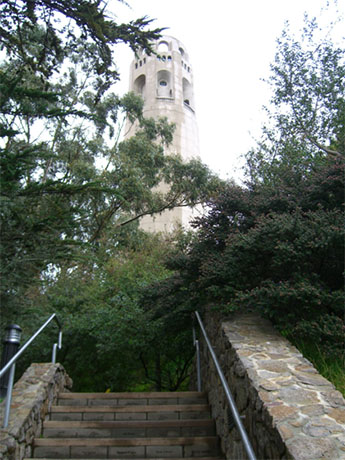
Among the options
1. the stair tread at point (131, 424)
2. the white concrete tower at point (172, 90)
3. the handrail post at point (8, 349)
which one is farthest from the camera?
the white concrete tower at point (172, 90)

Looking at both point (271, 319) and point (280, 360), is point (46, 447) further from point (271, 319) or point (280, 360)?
point (271, 319)

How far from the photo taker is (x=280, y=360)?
330cm

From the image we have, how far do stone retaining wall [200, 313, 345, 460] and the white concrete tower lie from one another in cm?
2171

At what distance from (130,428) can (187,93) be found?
29132mm

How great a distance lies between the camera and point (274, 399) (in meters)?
2.67

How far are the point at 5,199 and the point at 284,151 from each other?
6.86 metres

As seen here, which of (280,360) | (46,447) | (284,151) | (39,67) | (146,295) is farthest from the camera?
(284,151)

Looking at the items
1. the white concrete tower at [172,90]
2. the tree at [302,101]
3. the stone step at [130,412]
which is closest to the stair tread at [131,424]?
the stone step at [130,412]

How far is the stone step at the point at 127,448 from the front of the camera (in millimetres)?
3596

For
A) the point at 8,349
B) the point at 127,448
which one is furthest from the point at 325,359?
the point at 8,349

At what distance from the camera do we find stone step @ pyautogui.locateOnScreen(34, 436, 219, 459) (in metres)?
3.60

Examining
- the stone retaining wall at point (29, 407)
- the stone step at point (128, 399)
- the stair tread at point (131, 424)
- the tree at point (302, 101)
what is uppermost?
the tree at point (302, 101)

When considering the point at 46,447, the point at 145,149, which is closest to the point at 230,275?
the point at 46,447

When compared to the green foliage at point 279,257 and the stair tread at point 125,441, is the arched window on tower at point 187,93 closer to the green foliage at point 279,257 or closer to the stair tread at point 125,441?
the green foliage at point 279,257
